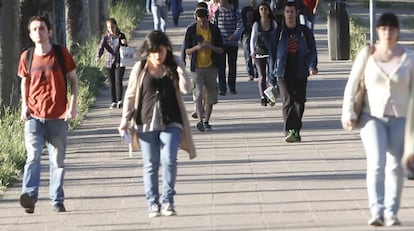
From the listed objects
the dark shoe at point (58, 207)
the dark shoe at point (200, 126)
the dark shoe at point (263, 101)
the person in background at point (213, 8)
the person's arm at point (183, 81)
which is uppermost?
the person's arm at point (183, 81)

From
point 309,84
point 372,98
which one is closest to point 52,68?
point 372,98

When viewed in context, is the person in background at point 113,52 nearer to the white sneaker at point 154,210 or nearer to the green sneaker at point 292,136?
the green sneaker at point 292,136

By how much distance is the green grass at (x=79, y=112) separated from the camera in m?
15.1

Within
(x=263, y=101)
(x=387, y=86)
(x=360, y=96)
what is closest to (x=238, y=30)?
Result: (x=263, y=101)

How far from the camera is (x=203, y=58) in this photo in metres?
18.2

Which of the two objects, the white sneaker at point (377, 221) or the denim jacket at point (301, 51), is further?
the denim jacket at point (301, 51)

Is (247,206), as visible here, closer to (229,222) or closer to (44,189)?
(229,222)

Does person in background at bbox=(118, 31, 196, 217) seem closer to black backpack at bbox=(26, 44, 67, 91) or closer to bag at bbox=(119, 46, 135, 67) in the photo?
black backpack at bbox=(26, 44, 67, 91)

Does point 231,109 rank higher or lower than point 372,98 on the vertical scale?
lower

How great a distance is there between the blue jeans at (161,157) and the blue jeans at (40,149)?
93 cm

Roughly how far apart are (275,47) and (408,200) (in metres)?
4.45

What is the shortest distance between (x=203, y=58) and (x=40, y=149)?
6080 millimetres

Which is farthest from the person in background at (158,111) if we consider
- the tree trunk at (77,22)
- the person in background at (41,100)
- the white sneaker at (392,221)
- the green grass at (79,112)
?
the tree trunk at (77,22)

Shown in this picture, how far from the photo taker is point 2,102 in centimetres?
1928
